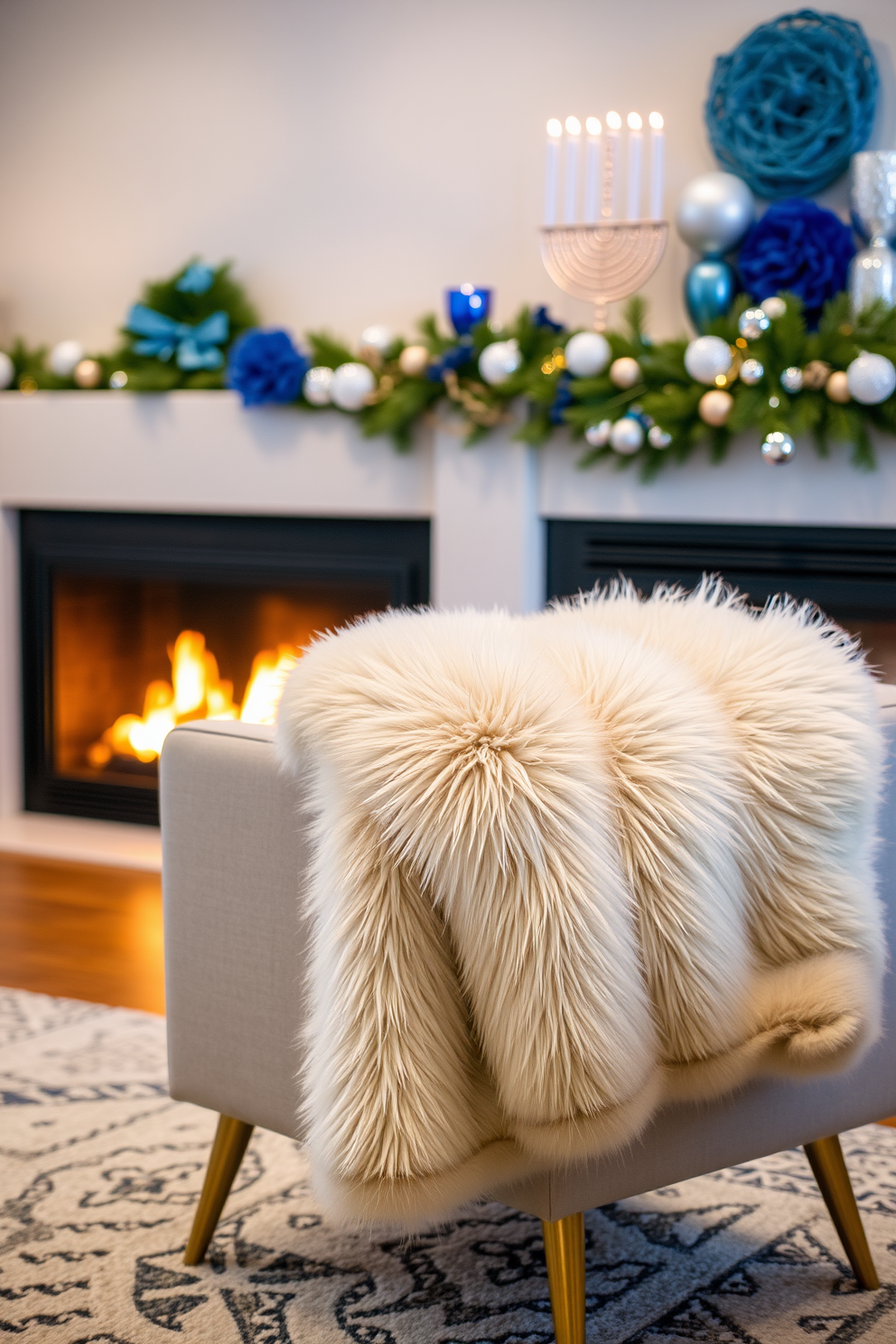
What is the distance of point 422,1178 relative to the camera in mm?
1011

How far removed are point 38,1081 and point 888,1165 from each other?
1.20 m

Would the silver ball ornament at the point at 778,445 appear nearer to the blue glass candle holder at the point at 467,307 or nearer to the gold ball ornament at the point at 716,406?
the gold ball ornament at the point at 716,406

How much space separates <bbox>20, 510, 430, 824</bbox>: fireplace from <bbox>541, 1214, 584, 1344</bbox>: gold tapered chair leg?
87.1 inches

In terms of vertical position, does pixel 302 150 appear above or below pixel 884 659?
above

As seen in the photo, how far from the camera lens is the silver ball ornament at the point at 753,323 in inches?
95.2

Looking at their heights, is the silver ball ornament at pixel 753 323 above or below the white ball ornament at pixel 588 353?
above

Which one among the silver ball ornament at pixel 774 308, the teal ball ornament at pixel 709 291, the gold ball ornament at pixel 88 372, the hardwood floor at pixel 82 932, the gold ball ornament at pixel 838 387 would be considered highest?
the teal ball ornament at pixel 709 291

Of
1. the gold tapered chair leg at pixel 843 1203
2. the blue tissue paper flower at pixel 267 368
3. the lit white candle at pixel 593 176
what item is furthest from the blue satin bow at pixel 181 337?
the gold tapered chair leg at pixel 843 1203

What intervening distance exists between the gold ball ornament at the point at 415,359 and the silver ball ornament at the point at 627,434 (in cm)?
44

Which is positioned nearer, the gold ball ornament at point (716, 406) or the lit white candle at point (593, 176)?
the gold ball ornament at point (716, 406)

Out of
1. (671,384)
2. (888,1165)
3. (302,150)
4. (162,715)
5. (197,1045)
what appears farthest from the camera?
(162,715)

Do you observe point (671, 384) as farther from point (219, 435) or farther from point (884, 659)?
point (219, 435)

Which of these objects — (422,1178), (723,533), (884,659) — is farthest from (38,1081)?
(884,659)

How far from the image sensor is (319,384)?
2900 mm
